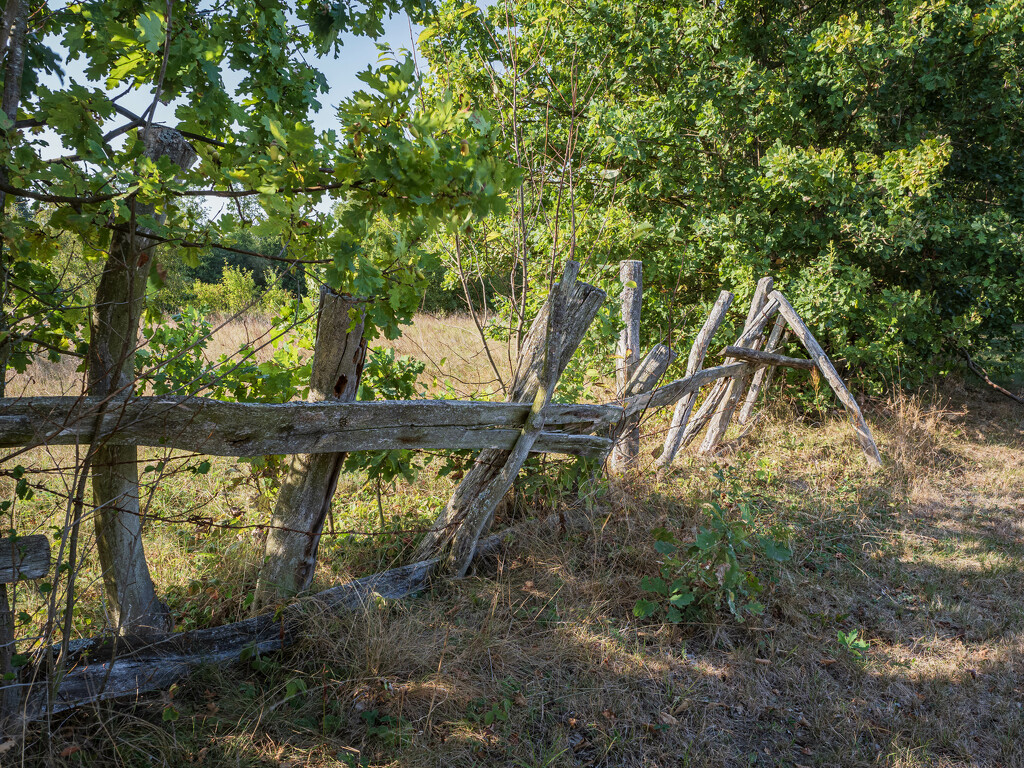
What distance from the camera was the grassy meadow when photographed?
2.42 metres

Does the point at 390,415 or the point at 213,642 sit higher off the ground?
the point at 390,415

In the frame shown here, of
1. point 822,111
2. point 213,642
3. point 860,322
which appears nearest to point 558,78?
point 822,111

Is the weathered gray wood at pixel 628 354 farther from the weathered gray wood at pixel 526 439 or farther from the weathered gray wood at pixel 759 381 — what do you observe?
the weathered gray wood at pixel 759 381

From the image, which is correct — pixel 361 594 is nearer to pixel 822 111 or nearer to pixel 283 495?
pixel 283 495

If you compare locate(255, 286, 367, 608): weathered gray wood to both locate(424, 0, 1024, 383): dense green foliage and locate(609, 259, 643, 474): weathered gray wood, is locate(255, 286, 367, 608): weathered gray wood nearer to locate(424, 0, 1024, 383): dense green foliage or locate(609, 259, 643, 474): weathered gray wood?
locate(609, 259, 643, 474): weathered gray wood

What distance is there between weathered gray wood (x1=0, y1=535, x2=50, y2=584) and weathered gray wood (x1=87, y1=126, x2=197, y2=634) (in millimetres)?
289

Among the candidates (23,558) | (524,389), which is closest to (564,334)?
(524,389)

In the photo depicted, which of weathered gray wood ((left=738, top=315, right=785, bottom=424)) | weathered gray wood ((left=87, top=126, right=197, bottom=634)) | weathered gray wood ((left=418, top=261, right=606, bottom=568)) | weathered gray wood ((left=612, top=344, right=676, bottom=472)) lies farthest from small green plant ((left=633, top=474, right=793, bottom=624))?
Result: weathered gray wood ((left=738, top=315, right=785, bottom=424))

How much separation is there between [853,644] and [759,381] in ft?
13.2

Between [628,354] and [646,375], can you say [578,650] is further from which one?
[628,354]

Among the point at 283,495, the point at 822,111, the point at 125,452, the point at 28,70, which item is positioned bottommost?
the point at 283,495

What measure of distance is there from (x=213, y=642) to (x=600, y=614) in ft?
6.65

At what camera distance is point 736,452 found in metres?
6.39

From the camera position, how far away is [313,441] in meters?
2.62
